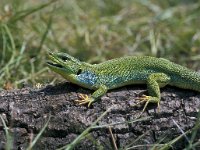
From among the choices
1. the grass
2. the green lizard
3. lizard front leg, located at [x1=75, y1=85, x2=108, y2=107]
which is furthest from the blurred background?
lizard front leg, located at [x1=75, y1=85, x2=108, y2=107]

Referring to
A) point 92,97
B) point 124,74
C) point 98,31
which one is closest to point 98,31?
point 98,31

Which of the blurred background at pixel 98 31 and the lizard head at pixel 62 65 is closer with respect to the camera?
the lizard head at pixel 62 65

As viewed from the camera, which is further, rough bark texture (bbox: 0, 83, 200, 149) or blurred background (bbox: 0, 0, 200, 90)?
blurred background (bbox: 0, 0, 200, 90)

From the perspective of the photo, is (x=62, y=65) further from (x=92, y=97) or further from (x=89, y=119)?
(x=89, y=119)

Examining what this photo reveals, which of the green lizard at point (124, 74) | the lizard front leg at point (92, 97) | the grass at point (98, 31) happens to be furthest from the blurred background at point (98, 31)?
the lizard front leg at point (92, 97)

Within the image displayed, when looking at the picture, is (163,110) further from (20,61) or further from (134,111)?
(20,61)

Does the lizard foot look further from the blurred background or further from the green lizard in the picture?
the blurred background

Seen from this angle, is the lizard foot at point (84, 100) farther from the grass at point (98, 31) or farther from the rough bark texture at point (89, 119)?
the grass at point (98, 31)
